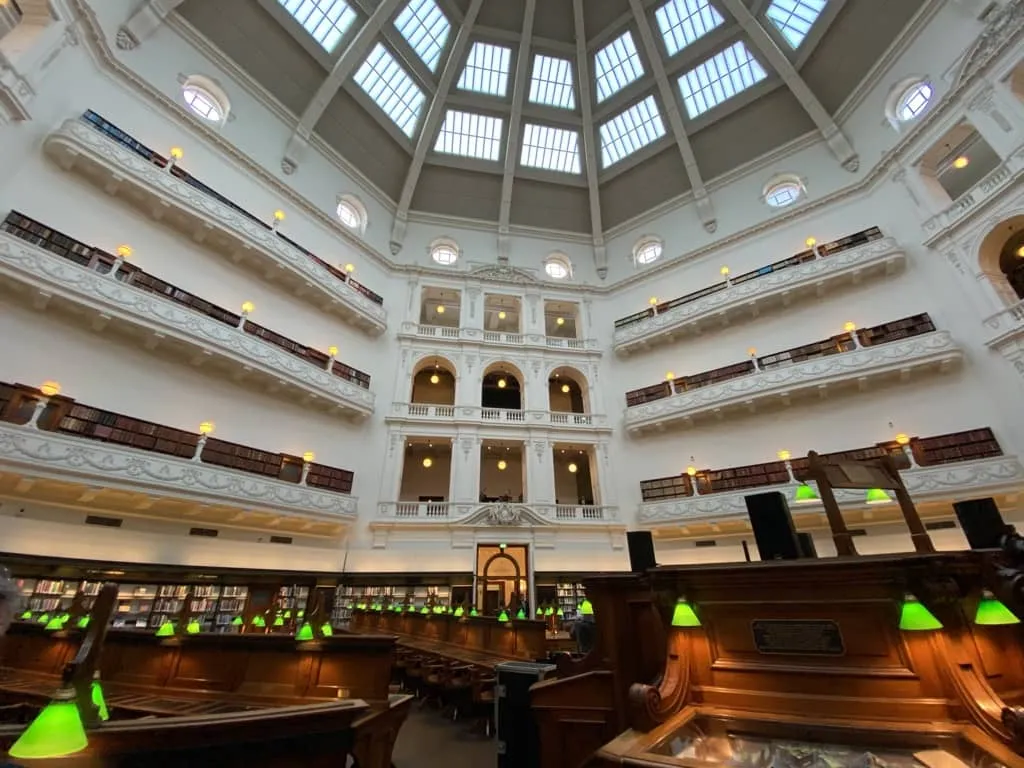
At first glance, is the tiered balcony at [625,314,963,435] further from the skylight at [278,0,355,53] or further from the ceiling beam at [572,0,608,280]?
the skylight at [278,0,355,53]

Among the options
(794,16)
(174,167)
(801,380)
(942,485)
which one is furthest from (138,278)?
(794,16)

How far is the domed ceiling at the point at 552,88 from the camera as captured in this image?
16.2 meters

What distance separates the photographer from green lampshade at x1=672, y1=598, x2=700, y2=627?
295 centimetres

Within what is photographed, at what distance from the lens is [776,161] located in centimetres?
1856

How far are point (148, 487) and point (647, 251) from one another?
20.4 m

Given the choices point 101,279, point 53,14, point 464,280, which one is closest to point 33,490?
point 101,279

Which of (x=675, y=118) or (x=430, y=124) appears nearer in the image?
(x=675, y=118)

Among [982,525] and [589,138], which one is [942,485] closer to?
[982,525]

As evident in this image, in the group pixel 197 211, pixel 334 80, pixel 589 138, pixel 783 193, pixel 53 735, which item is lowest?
pixel 53 735

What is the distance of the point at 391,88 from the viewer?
18953 mm

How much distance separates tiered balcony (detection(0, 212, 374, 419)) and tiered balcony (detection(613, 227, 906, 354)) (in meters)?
11.8

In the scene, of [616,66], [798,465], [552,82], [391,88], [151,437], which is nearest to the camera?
[151,437]

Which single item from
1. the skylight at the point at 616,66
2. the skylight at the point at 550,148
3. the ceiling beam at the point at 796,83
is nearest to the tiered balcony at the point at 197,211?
the skylight at the point at 550,148

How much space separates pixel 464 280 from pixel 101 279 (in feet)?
41.0
